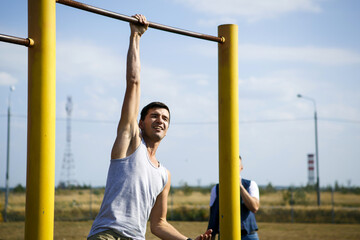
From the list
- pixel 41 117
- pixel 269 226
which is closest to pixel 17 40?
pixel 41 117

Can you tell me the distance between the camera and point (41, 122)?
9.75 feet

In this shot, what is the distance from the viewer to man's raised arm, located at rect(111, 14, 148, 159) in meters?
3.31

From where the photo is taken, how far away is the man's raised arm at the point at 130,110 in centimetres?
331

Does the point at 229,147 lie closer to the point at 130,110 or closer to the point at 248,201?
the point at 130,110

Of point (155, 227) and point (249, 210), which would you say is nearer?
point (155, 227)

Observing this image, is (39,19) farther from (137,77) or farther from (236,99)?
(236,99)

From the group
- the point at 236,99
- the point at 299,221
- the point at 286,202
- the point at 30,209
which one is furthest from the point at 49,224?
the point at 286,202

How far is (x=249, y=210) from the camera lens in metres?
5.44

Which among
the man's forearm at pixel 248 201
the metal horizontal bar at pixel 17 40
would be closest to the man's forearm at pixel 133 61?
the metal horizontal bar at pixel 17 40

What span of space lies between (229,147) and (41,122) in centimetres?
161

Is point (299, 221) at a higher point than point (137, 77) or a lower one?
lower

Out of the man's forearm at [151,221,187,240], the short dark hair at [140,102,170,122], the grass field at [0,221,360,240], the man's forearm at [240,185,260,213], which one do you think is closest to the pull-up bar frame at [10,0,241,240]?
the short dark hair at [140,102,170,122]

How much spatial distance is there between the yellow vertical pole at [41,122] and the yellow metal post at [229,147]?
1.49m

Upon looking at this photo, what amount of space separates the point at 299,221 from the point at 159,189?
64.7ft
